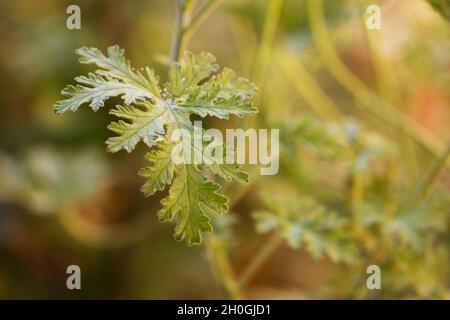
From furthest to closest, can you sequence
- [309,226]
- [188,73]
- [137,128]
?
[309,226] → [188,73] → [137,128]

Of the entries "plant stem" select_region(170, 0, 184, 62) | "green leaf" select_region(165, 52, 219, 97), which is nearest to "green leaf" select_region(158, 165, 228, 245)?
"green leaf" select_region(165, 52, 219, 97)

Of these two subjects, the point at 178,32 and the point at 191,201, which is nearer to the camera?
the point at 191,201

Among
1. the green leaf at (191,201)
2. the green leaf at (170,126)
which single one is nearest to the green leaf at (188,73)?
the green leaf at (170,126)

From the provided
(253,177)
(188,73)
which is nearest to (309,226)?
(253,177)

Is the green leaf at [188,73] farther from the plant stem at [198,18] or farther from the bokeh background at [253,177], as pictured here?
the bokeh background at [253,177]

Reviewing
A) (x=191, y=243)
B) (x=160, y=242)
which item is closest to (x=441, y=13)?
(x=191, y=243)

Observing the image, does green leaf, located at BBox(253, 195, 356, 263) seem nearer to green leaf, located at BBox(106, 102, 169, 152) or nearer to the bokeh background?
the bokeh background

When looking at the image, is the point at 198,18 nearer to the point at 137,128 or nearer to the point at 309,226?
the point at 137,128
